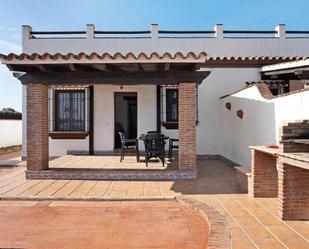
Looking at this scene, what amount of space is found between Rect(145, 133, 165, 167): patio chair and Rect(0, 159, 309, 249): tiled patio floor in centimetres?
132

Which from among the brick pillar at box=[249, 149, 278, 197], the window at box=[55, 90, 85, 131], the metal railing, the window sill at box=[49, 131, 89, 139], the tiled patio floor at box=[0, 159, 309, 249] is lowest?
the tiled patio floor at box=[0, 159, 309, 249]

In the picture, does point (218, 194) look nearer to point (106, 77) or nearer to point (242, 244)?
point (242, 244)

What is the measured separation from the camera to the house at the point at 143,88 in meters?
7.90

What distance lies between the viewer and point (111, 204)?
5.65m

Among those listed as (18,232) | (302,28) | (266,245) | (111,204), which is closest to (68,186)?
(111,204)

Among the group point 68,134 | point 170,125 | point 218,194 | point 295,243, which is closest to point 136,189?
point 218,194

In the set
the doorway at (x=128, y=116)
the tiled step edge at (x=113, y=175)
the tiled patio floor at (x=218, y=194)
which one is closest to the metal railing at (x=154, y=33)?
the doorway at (x=128, y=116)

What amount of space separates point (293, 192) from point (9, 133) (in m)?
18.6

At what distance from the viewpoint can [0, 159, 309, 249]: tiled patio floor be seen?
3.90 meters

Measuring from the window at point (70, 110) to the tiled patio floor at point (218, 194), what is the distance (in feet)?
11.9

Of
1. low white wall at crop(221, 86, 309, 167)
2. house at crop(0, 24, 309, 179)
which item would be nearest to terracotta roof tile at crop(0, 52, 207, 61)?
house at crop(0, 24, 309, 179)

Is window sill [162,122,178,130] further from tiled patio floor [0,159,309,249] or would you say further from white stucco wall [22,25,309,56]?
white stucco wall [22,25,309,56]

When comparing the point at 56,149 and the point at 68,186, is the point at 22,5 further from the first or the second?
the point at 68,186

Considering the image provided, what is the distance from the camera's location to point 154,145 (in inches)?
359
